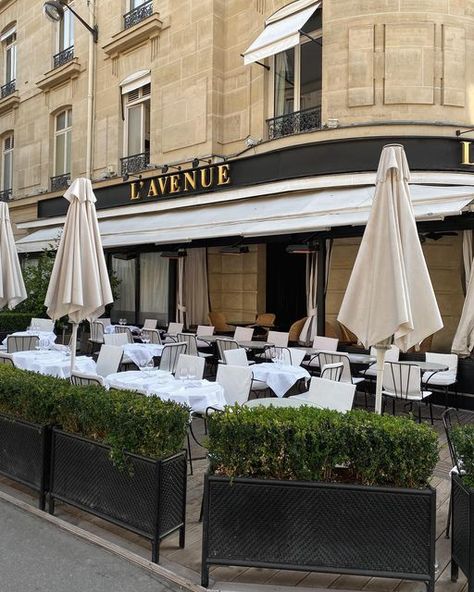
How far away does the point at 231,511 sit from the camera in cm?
316

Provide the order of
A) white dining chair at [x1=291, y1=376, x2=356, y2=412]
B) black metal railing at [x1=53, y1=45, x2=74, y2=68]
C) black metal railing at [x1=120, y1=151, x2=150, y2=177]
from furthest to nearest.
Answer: black metal railing at [x1=53, y1=45, x2=74, y2=68] < black metal railing at [x1=120, y1=151, x2=150, y2=177] < white dining chair at [x1=291, y1=376, x2=356, y2=412]

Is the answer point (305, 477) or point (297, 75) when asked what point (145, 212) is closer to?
point (297, 75)

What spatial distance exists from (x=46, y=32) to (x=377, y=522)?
64.2ft

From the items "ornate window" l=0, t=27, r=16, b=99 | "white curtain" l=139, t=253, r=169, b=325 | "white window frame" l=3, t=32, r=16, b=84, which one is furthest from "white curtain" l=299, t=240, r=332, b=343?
"white window frame" l=3, t=32, r=16, b=84

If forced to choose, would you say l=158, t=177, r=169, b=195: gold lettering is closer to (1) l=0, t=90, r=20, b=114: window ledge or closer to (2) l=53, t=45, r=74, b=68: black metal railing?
(2) l=53, t=45, r=74, b=68: black metal railing

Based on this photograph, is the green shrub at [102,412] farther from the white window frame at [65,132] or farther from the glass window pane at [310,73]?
the white window frame at [65,132]

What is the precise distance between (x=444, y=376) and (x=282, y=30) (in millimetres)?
7483

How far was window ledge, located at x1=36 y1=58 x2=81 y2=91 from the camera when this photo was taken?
53.7 ft

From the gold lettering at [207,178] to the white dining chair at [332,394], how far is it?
781cm

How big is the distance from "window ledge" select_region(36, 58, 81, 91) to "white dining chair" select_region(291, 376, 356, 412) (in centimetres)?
1488

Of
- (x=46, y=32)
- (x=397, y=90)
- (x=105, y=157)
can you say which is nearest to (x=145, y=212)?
(x=105, y=157)

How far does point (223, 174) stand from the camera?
11961 mm

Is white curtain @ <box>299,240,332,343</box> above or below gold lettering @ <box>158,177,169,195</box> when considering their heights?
below

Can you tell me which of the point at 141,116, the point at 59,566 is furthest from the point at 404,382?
the point at 141,116
